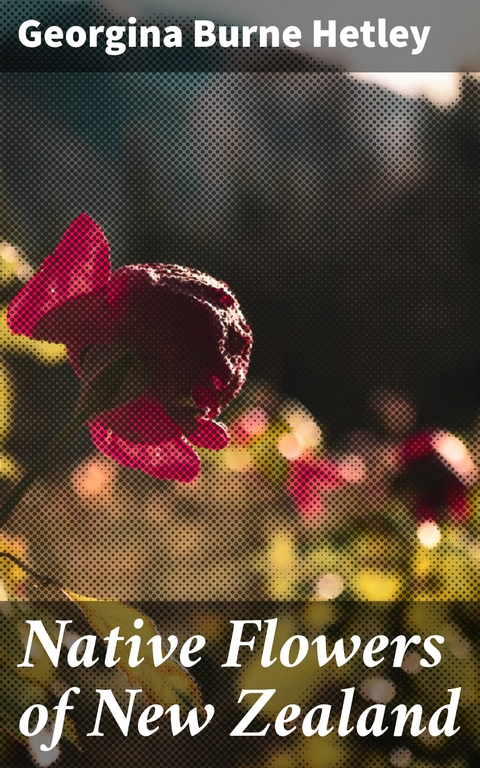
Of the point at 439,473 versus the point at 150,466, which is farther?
the point at 439,473

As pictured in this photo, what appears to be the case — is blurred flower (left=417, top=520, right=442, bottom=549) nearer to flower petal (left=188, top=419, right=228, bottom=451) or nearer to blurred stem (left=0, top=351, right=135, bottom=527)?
flower petal (left=188, top=419, right=228, bottom=451)

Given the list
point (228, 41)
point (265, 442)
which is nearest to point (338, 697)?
point (265, 442)

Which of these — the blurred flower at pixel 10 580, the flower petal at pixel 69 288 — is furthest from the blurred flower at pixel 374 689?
the flower petal at pixel 69 288

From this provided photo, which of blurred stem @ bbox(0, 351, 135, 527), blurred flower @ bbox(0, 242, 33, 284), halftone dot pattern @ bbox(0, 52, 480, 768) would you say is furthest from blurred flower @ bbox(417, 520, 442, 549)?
blurred flower @ bbox(0, 242, 33, 284)

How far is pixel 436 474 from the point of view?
90 cm

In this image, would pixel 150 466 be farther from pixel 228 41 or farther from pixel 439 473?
pixel 228 41

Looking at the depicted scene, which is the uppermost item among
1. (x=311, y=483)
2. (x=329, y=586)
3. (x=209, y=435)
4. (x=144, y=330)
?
(x=144, y=330)

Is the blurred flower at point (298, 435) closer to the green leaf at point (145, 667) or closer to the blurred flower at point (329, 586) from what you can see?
the blurred flower at point (329, 586)

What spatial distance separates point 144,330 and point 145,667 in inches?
13.7

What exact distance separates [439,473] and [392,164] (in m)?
0.40

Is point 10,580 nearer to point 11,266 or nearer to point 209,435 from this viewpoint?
point 209,435

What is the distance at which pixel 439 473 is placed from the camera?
900 mm

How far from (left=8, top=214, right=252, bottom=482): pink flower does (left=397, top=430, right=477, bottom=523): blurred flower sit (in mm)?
296

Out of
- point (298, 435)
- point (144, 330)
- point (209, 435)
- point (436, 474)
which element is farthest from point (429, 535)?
point (144, 330)
